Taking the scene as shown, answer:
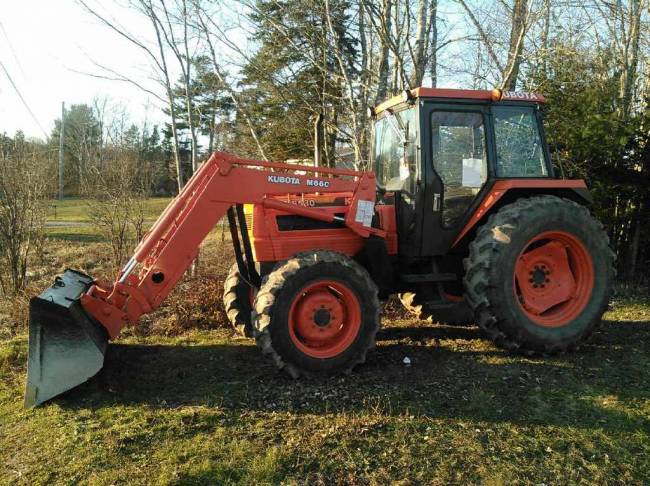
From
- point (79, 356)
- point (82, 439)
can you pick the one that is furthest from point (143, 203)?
point (82, 439)

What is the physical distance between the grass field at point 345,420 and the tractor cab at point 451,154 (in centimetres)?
128

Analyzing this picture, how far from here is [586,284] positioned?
16.9 ft

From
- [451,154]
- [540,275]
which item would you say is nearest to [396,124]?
[451,154]

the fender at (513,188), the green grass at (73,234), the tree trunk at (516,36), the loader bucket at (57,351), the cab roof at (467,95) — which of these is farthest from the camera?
the green grass at (73,234)

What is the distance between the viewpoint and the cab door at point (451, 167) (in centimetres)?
496

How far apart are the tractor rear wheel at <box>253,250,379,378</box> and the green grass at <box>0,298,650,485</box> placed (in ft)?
0.72

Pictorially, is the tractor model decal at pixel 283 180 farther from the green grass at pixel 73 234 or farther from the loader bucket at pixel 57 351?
the green grass at pixel 73 234

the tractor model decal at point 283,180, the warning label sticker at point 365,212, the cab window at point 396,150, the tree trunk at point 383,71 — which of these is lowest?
the warning label sticker at point 365,212

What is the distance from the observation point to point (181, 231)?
439 centimetres

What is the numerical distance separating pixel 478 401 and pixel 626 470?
3.42ft

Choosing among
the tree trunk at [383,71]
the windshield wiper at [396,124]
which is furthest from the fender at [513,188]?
the tree trunk at [383,71]

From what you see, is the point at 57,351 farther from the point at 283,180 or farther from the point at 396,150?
the point at 396,150

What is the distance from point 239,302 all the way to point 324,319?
1464 millimetres

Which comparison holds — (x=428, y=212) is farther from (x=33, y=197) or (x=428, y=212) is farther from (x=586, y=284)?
(x=33, y=197)
